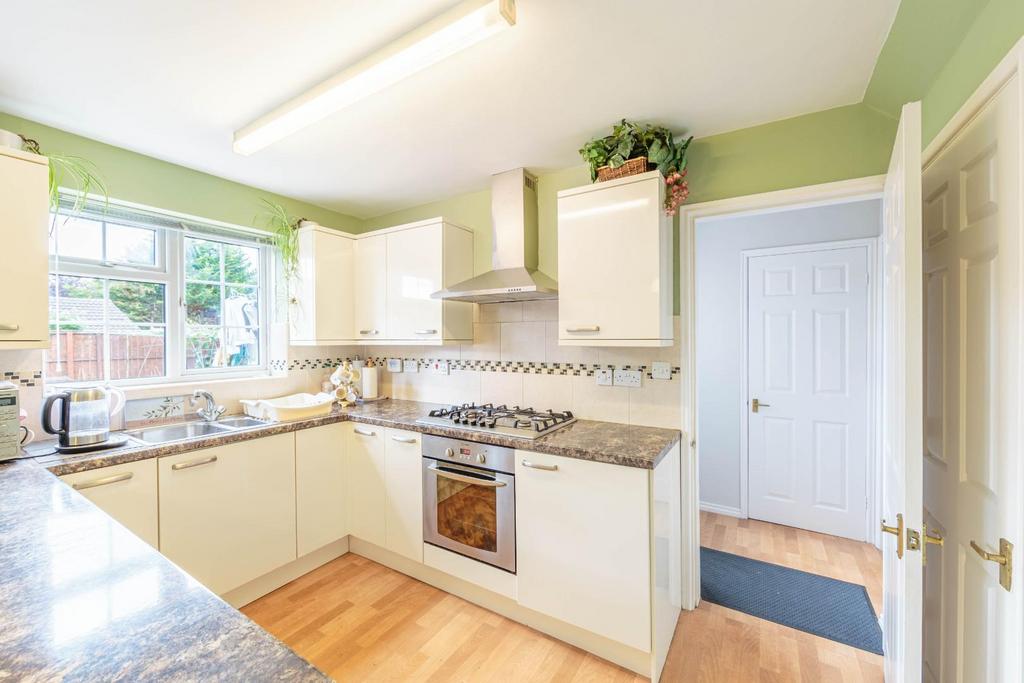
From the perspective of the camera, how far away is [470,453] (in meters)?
2.10

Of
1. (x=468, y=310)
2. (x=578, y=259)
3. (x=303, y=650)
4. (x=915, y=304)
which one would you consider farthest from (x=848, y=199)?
(x=303, y=650)

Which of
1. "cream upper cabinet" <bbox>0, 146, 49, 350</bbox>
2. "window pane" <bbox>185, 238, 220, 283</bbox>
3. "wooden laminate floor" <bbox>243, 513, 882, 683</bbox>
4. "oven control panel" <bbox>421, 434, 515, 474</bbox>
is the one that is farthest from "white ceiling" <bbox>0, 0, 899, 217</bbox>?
"wooden laminate floor" <bbox>243, 513, 882, 683</bbox>

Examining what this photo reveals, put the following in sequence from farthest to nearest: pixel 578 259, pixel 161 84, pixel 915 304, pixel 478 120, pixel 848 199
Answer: pixel 578 259 < pixel 478 120 < pixel 848 199 < pixel 161 84 < pixel 915 304

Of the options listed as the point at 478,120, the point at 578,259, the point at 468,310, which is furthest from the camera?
the point at 468,310

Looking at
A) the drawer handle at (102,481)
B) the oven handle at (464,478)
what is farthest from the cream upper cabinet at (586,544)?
the drawer handle at (102,481)

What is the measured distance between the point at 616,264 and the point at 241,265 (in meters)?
2.54

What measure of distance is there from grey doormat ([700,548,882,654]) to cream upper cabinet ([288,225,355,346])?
110 inches

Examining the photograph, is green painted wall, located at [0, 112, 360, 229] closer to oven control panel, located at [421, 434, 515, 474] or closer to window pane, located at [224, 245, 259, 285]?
window pane, located at [224, 245, 259, 285]

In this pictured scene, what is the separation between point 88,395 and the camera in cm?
189

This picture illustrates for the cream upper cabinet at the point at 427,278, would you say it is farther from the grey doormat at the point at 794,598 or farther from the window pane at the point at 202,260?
the grey doormat at the point at 794,598

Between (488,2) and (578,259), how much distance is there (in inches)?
44.8

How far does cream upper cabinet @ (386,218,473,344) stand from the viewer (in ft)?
8.69

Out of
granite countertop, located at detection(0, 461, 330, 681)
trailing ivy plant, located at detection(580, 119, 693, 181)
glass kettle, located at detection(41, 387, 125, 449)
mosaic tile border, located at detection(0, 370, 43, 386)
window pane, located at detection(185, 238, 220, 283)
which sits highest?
trailing ivy plant, located at detection(580, 119, 693, 181)

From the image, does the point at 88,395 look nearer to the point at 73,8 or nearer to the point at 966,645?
the point at 73,8
